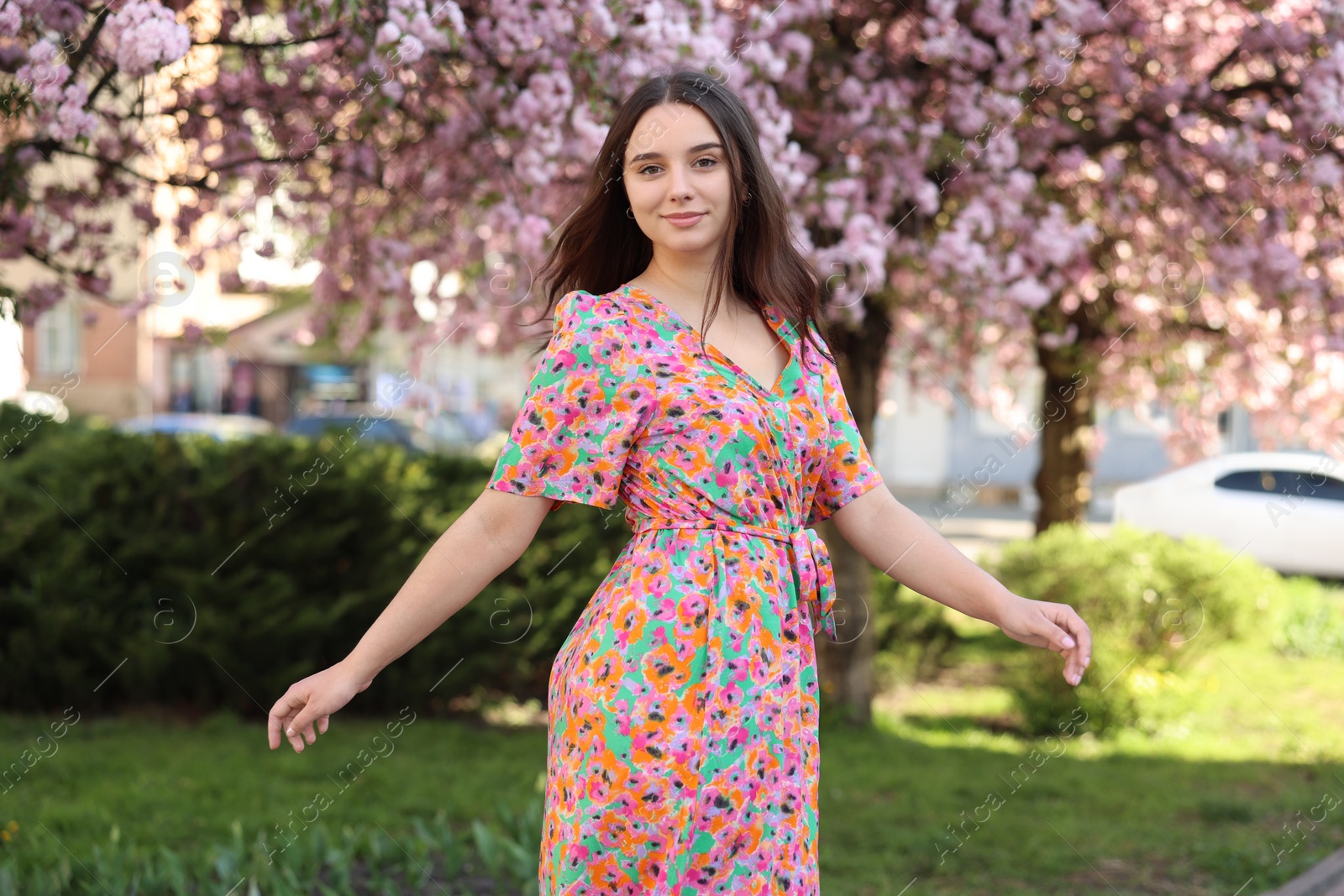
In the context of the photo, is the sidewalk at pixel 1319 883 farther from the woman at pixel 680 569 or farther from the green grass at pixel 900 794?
the woman at pixel 680 569

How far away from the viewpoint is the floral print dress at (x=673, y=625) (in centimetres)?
179

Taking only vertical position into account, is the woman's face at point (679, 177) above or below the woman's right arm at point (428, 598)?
above

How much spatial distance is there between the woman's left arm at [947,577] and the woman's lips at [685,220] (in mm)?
506

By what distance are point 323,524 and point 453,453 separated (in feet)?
3.40

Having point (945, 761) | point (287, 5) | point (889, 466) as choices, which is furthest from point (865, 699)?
point (889, 466)

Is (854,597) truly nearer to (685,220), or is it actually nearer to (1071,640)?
(1071,640)

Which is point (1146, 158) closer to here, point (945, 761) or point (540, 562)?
point (945, 761)

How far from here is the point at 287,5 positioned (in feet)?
11.0

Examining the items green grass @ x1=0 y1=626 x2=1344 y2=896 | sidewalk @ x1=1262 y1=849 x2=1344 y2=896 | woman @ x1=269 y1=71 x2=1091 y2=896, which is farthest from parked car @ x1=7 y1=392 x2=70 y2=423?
sidewalk @ x1=1262 y1=849 x2=1344 y2=896

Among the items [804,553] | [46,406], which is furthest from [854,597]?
[46,406]

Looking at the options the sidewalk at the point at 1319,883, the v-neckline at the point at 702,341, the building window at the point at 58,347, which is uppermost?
the v-neckline at the point at 702,341

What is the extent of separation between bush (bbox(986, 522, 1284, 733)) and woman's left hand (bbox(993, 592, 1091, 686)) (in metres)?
4.63

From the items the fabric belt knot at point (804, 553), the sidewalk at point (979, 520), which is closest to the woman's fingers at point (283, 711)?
the fabric belt knot at point (804, 553)

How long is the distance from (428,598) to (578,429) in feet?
1.06
